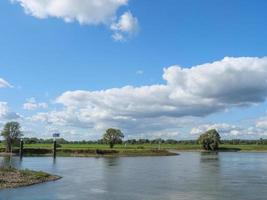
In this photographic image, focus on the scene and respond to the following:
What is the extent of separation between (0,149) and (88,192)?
101m

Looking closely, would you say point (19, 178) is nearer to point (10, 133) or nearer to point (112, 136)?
point (10, 133)

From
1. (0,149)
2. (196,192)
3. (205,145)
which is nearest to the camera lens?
(196,192)

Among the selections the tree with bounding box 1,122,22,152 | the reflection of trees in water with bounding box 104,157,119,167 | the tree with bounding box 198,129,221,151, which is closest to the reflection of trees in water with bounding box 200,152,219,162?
the reflection of trees in water with bounding box 104,157,119,167

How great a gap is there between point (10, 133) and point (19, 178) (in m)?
92.5

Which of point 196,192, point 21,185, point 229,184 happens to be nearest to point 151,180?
point 229,184

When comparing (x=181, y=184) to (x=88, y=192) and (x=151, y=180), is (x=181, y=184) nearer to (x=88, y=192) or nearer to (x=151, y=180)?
(x=151, y=180)

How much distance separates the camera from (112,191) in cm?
4259

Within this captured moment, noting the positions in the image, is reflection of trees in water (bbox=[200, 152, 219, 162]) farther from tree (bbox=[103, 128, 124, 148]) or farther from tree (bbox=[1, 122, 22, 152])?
tree (bbox=[1, 122, 22, 152])

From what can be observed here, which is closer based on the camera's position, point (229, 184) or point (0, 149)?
point (229, 184)

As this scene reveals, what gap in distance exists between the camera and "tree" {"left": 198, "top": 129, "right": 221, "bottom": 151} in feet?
589

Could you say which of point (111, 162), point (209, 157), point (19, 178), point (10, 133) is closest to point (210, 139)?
point (209, 157)

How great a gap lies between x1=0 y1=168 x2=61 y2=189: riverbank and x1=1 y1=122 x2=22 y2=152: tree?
85.5m

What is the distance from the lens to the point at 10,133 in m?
136

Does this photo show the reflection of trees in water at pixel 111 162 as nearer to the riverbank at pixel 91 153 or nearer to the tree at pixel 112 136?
the riverbank at pixel 91 153
